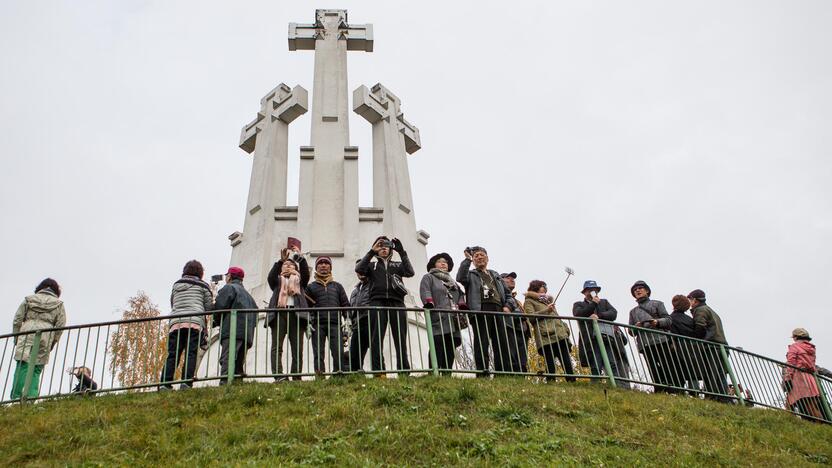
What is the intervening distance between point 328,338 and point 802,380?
22.6 ft

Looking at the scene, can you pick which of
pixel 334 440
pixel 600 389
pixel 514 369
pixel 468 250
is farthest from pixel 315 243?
pixel 334 440

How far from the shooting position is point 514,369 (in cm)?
963

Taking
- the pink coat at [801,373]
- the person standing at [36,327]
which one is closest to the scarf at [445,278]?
the person standing at [36,327]

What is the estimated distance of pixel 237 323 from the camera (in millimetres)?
9148

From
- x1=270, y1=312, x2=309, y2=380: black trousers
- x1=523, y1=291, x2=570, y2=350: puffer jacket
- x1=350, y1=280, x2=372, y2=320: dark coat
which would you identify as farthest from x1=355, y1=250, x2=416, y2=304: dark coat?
x1=523, y1=291, x2=570, y2=350: puffer jacket

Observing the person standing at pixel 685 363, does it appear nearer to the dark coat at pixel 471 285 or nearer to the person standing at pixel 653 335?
the person standing at pixel 653 335

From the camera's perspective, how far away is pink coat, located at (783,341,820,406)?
1070cm

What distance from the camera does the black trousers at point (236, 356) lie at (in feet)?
29.5

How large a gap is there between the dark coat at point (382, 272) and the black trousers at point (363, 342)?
0.43m

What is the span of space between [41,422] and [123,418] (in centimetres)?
→ 76

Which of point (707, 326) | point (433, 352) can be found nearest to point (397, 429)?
point (433, 352)

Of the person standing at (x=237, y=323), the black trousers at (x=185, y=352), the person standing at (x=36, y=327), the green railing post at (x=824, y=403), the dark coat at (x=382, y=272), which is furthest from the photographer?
the green railing post at (x=824, y=403)

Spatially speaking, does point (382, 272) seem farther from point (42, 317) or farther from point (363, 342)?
point (42, 317)

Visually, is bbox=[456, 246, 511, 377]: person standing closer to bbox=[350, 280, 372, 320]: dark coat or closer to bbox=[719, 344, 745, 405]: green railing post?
bbox=[350, 280, 372, 320]: dark coat
